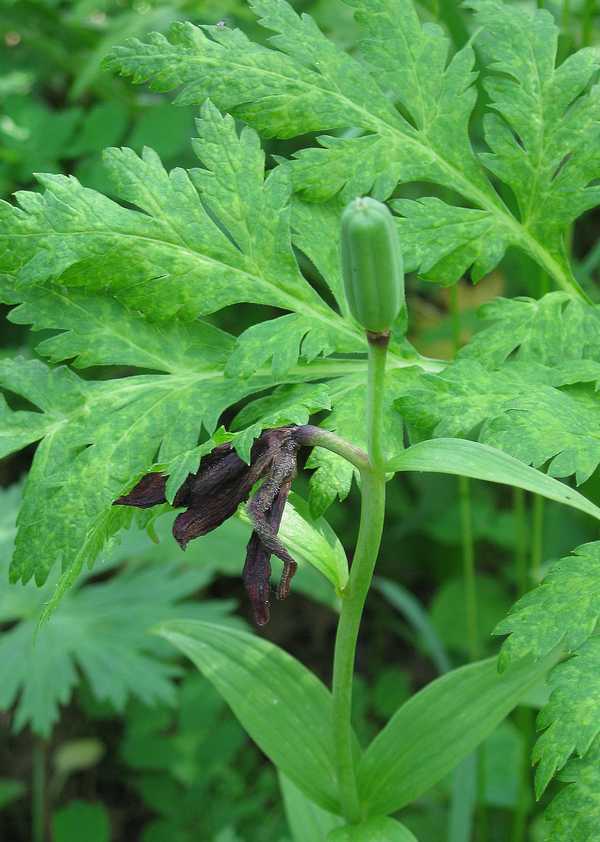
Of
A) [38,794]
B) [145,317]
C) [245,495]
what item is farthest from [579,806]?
[38,794]

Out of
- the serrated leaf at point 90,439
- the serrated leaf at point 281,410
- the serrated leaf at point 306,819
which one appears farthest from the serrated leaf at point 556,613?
the serrated leaf at point 306,819

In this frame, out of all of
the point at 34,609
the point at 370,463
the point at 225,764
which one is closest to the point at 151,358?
the point at 370,463

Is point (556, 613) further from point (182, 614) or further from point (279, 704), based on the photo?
point (182, 614)

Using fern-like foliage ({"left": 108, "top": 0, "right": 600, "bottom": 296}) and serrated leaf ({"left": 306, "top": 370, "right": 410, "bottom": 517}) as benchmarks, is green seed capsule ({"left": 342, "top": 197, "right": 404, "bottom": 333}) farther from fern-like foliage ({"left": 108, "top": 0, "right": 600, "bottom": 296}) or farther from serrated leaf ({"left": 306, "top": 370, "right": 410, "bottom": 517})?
fern-like foliage ({"left": 108, "top": 0, "right": 600, "bottom": 296})

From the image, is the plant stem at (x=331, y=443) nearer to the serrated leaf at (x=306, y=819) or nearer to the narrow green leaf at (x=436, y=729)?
the narrow green leaf at (x=436, y=729)

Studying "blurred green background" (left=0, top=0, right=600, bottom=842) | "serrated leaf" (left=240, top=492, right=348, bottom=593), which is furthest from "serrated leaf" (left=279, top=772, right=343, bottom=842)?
"serrated leaf" (left=240, top=492, right=348, bottom=593)

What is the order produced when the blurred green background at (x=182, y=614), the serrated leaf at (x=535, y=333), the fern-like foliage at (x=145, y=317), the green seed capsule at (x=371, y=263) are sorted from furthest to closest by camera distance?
the blurred green background at (x=182, y=614) → the serrated leaf at (x=535, y=333) → the fern-like foliage at (x=145, y=317) → the green seed capsule at (x=371, y=263)
